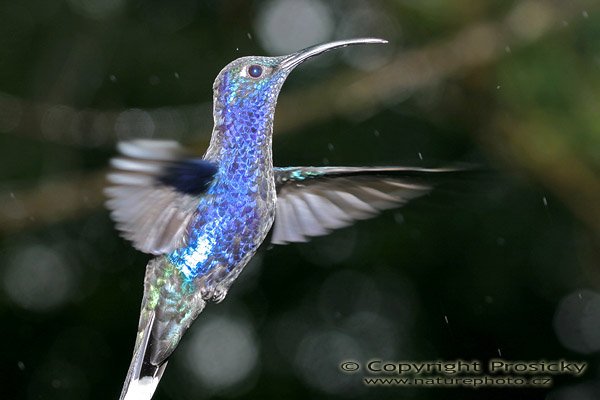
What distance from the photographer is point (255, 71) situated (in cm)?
121

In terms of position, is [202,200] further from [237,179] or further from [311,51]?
[311,51]

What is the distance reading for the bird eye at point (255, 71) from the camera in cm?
120

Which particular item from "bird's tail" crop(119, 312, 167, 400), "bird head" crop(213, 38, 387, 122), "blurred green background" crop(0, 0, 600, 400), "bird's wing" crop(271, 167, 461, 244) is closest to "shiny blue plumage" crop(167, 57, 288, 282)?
"bird head" crop(213, 38, 387, 122)

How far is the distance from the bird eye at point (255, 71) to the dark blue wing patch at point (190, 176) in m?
0.13

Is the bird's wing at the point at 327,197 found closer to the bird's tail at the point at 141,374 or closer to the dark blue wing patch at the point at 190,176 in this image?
the dark blue wing patch at the point at 190,176

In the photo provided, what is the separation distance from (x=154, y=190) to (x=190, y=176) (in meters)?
0.05

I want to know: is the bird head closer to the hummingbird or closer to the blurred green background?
the hummingbird

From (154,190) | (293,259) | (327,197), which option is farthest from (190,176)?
(293,259)

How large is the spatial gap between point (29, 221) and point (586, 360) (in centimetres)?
367

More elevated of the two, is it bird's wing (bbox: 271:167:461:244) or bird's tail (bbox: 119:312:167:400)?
bird's wing (bbox: 271:167:461:244)

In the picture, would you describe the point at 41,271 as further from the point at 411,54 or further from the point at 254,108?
the point at 254,108

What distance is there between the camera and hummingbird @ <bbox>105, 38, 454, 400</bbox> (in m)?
1.09

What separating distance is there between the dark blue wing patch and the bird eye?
127 mm

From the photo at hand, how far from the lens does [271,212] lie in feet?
3.87
